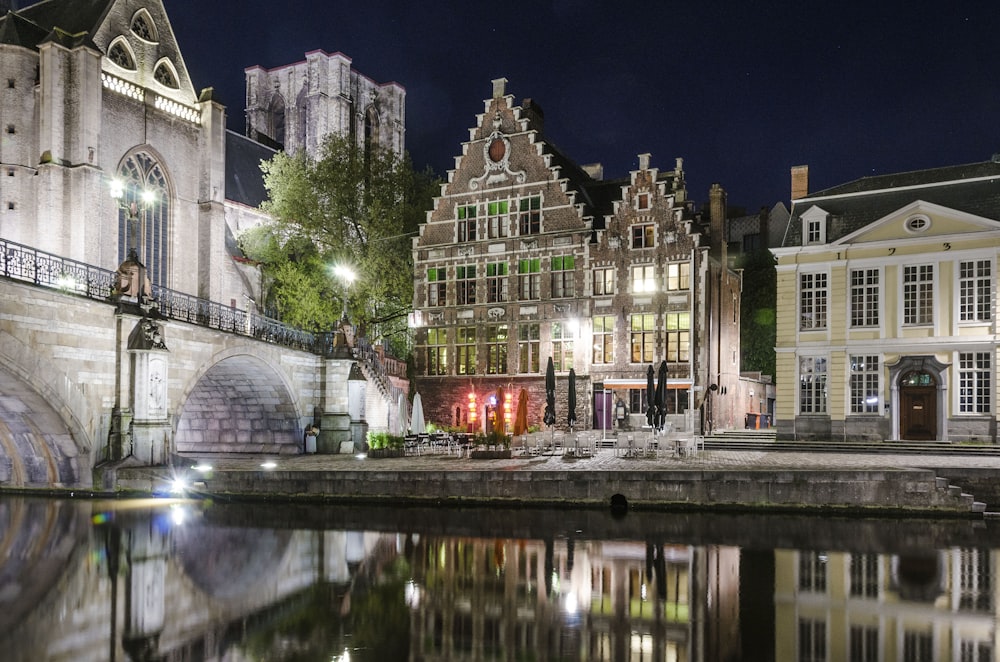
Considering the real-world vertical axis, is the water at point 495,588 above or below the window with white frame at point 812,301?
below

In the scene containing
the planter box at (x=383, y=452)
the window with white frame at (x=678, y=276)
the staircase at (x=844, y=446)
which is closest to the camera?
the staircase at (x=844, y=446)

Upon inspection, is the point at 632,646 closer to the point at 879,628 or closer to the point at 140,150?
the point at 879,628

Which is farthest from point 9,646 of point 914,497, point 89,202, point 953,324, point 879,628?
point 953,324

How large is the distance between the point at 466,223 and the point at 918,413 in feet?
63.3

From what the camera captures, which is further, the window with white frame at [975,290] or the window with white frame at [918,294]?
the window with white frame at [918,294]

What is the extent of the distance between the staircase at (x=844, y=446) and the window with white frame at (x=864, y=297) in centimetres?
419

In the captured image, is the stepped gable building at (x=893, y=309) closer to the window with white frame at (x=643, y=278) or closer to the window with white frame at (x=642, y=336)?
the window with white frame at (x=643, y=278)

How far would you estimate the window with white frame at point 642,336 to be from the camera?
109ft

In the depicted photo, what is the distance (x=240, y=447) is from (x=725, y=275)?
2069cm

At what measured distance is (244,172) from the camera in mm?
45688

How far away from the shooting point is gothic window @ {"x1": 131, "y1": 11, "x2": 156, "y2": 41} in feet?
113

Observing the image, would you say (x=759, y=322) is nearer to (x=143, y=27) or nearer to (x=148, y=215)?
(x=148, y=215)

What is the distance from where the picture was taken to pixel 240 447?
2953cm

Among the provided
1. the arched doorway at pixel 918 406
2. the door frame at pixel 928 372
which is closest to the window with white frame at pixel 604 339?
the door frame at pixel 928 372
